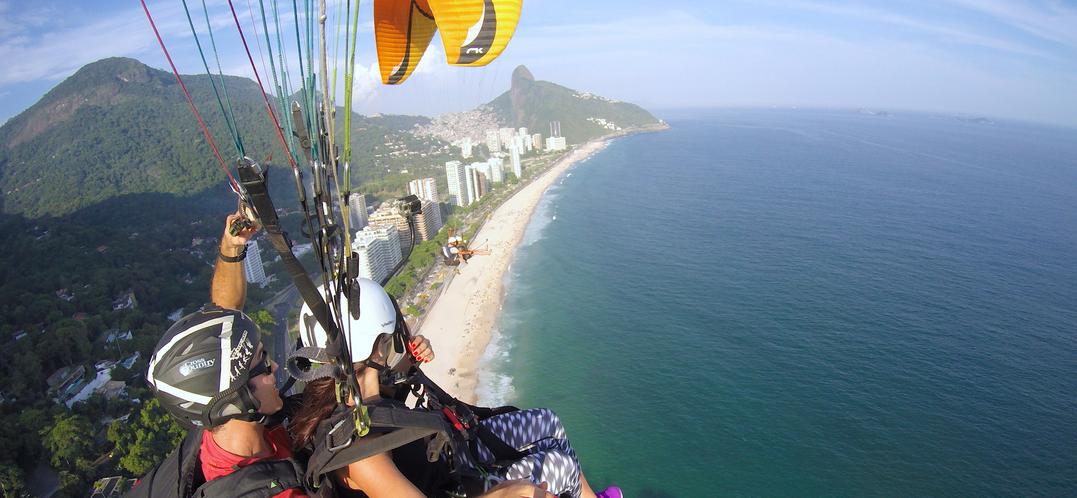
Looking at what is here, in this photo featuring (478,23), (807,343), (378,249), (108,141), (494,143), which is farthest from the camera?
(494,143)

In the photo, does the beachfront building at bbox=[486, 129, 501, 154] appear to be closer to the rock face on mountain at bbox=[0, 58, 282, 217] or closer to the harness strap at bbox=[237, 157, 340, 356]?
the rock face on mountain at bbox=[0, 58, 282, 217]

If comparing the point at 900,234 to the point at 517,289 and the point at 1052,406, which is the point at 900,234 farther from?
the point at 517,289

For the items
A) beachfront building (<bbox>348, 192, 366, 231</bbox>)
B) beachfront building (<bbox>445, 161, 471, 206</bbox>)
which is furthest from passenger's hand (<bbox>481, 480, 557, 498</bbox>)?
beachfront building (<bbox>445, 161, 471, 206</bbox>)

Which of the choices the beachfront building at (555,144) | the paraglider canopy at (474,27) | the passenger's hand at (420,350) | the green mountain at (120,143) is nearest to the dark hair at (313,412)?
the passenger's hand at (420,350)

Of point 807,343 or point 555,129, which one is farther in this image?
point 555,129

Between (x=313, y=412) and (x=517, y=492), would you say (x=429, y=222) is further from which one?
(x=517, y=492)

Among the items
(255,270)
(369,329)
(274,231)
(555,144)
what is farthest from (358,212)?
(555,144)

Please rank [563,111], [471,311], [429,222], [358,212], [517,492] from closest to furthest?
[517,492], [471,311], [429,222], [358,212], [563,111]

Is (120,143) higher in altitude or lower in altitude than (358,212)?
higher
